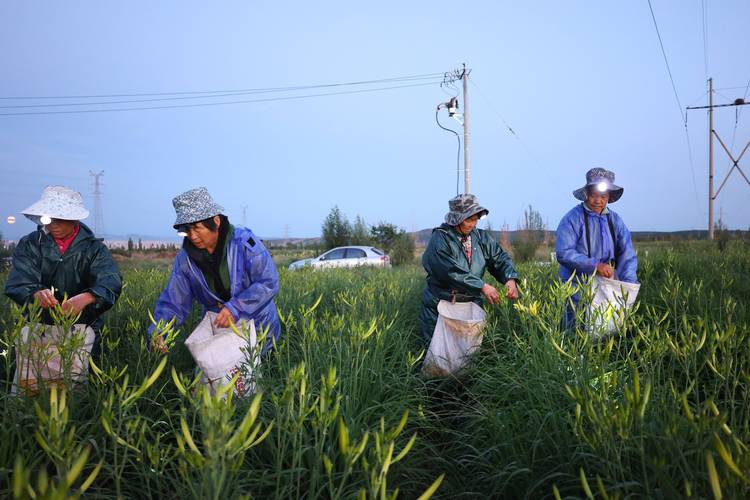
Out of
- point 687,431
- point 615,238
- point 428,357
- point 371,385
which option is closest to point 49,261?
point 371,385

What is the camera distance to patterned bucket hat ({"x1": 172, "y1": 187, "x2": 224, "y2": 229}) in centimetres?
263

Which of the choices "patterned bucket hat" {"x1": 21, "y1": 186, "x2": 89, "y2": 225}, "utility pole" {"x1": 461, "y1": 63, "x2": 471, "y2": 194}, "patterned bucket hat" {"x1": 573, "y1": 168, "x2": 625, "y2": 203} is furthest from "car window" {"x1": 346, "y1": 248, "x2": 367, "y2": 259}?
"patterned bucket hat" {"x1": 21, "y1": 186, "x2": 89, "y2": 225}

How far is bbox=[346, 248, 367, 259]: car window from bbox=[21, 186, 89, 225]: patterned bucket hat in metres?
11.9

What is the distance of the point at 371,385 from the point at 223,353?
2.80 ft

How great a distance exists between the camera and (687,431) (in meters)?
1.56

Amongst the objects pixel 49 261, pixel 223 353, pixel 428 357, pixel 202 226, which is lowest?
pixel 428 357

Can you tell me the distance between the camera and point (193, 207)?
2660 mm

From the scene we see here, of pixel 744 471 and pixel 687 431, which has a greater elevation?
pixel 744 471

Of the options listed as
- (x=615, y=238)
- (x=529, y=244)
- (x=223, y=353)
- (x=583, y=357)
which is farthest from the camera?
(x=529, y=244)

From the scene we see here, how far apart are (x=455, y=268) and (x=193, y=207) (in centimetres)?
185

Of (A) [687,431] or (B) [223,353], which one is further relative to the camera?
(B) [223,353]

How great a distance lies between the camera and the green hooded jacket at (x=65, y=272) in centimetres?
271

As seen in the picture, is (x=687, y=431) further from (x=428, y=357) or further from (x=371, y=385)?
(x=428, y=357)

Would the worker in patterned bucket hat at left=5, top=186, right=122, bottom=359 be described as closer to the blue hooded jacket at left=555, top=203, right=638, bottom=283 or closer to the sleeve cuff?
the sleeve cuff
